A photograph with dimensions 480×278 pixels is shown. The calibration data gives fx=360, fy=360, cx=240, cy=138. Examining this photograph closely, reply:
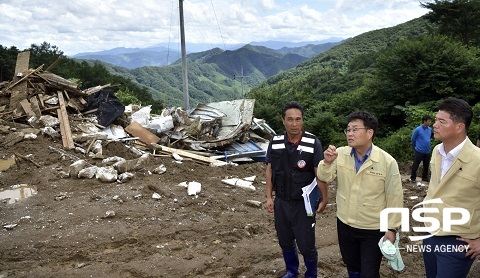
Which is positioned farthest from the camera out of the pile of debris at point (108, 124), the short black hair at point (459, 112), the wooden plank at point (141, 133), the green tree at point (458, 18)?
the green tree at point (458, 18)

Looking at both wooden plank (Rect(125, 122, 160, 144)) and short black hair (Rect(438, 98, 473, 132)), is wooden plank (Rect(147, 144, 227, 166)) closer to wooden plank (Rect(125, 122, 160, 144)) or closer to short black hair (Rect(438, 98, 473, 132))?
wooden plank (Rect(125, 122, 160, 144))

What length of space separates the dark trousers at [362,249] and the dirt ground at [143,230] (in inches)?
39.2

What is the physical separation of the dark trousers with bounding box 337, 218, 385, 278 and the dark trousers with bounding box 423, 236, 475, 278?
0.36 metres

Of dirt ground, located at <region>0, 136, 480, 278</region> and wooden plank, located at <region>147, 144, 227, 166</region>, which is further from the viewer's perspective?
wooden plank, located at <region>147, 144, 227, 166</region>

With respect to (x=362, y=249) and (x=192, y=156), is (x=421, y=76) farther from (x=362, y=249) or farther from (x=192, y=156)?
(x=362, y=249)

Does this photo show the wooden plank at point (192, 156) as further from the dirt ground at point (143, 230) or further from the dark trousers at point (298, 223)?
the dark trousers at point (298, 223)

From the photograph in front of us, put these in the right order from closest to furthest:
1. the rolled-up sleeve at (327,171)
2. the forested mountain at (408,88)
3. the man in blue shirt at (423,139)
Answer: the rolled-up sleeve at (327,171) → the man in blue shirt at (423,139) → the forested mountain at (408,88)

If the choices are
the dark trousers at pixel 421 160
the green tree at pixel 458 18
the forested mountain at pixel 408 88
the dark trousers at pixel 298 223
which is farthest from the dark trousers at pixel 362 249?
the green tree at pixel 458 18

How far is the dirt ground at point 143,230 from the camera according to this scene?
12.4 ft

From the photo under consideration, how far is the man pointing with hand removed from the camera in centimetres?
254

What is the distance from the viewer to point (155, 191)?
19.7 feet

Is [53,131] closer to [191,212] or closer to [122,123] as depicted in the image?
[122,123]

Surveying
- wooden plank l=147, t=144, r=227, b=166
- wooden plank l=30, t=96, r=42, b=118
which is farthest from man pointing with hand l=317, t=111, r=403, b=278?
wooden plank l=30, t=96, r=42, b=118

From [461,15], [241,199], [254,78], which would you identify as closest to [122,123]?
[241,199]
